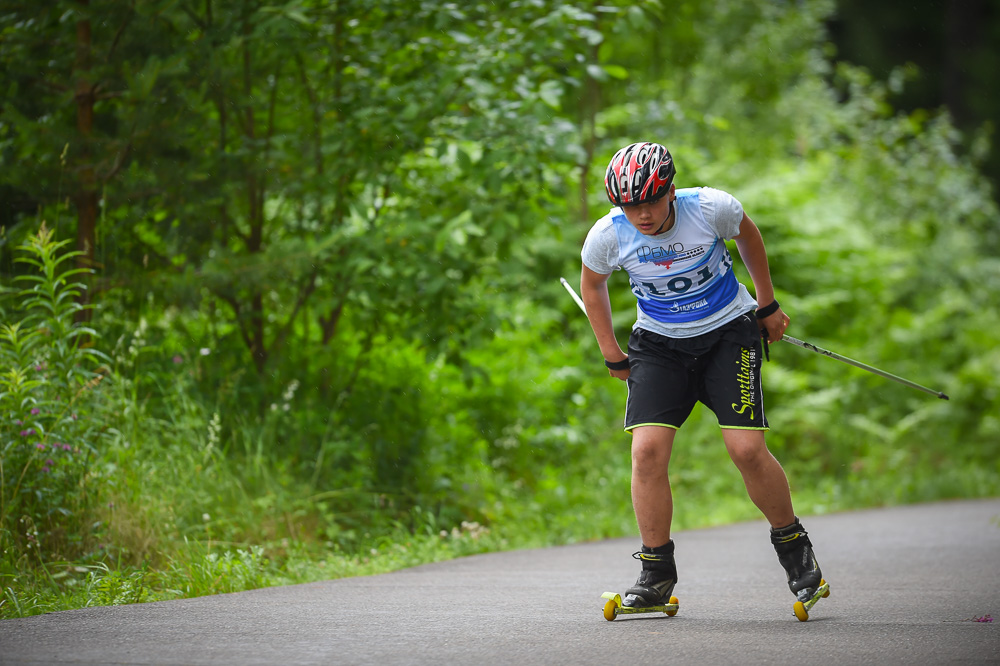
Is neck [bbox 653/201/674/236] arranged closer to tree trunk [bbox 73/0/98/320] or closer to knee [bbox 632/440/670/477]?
knee [bbox 632/440/670/477]

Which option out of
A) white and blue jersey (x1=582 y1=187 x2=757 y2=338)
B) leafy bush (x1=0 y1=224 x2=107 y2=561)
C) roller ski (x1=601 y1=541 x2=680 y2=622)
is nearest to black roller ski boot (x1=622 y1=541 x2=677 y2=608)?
roller ski (x1=601 y1=541 x2=680 y2=622)

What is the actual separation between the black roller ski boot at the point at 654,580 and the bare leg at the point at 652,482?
4 centimetres

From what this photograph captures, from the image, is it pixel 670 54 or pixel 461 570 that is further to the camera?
pixel 670 54

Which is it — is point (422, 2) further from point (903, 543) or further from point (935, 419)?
point (935, 419)

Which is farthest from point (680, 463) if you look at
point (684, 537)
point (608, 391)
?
point (684, 537)

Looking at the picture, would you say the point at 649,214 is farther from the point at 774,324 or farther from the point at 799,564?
the point at 799,564

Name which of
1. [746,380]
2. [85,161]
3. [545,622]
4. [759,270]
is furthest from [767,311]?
[85,161]

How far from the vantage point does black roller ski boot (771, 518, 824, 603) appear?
4613 millimetres

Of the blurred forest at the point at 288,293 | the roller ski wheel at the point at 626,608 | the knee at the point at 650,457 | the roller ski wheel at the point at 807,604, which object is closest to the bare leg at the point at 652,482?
the knee at the point at 650,457

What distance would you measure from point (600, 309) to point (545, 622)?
1366mm

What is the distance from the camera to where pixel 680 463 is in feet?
36.9

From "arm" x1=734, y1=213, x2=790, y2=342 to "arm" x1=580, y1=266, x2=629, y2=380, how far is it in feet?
2.00

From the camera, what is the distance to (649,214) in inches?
178

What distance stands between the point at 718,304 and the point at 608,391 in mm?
6126
